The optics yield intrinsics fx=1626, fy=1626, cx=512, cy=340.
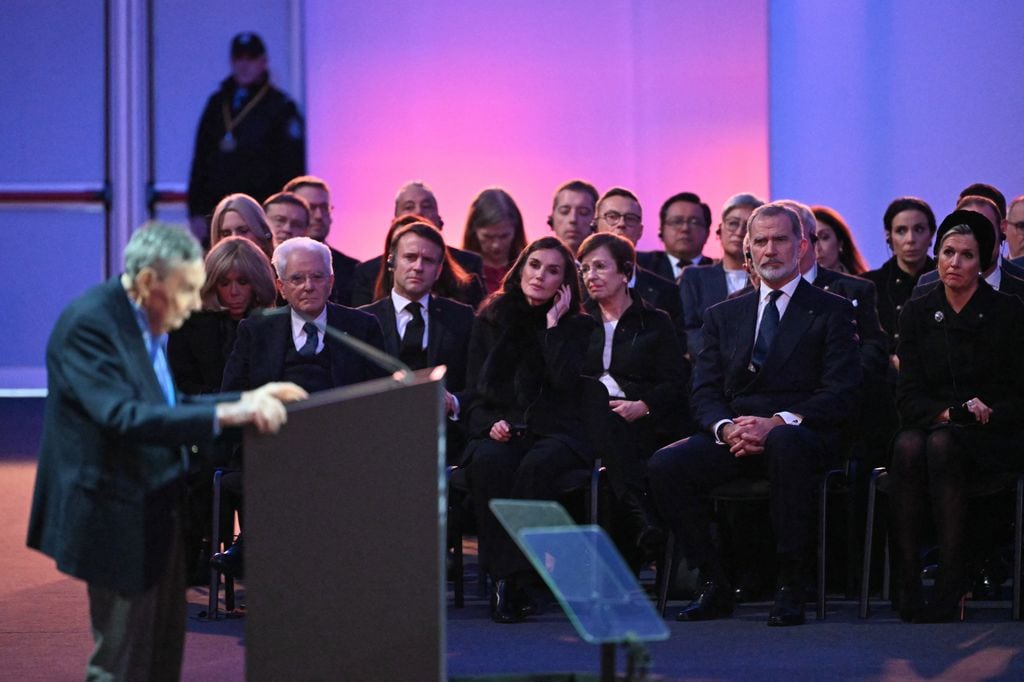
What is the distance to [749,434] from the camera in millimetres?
5656

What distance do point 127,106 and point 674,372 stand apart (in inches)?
256

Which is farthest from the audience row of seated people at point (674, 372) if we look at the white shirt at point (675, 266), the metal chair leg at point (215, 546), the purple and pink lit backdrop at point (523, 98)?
the purple and pink lit backdrop at point (523, 98)

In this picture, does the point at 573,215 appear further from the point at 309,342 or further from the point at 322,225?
the point at 309,342

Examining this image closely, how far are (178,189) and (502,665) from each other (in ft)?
23.7

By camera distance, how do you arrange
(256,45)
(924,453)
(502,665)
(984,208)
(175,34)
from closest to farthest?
(502,665)
(924,453)
(984,208)
(256,45)
(175,34)

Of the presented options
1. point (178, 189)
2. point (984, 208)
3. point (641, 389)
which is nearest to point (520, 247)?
point (641, 389)

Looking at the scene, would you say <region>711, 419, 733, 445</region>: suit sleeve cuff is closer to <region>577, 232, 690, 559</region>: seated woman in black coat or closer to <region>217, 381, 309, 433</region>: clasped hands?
<region>577, 232, 690, 559</region>: seated woman in black coat

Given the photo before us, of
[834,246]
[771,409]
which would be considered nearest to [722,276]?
[834,246]

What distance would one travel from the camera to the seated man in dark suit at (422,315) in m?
6.39

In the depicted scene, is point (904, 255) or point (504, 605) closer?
point (504, 605)

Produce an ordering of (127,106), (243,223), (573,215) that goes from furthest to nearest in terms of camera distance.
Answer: (127,106)
(573,215)
(243,223)

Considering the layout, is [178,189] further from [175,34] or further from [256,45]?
[256,45]

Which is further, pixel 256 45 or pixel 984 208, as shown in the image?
pixel 256 45

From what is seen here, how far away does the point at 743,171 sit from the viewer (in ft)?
32.8
